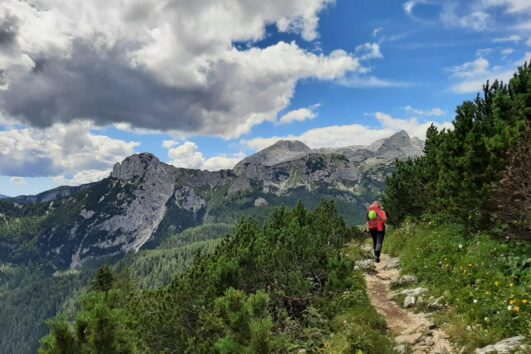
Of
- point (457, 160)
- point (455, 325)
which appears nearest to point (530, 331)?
point (455, 325)

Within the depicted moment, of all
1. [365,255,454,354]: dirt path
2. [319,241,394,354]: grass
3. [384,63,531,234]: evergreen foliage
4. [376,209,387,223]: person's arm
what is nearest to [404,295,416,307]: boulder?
[365,255,454,354]: dirt path

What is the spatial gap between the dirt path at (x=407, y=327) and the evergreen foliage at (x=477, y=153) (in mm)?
4919

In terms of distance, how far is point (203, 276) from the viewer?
81.7 feet

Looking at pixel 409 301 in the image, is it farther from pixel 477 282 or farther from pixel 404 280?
pixel 404 280

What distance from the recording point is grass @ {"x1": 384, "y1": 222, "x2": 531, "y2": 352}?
1027cm

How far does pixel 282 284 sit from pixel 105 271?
43043 mm

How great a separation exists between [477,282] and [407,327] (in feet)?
9.09

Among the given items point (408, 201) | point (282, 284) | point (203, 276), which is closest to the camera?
point (282, 284)

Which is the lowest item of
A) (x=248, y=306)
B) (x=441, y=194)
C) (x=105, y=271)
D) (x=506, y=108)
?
(x=105, y=271)

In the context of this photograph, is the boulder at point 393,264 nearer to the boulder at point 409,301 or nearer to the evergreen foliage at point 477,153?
the evergreen foliage at point 477,153

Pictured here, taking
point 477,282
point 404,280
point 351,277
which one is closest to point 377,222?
point 404,280

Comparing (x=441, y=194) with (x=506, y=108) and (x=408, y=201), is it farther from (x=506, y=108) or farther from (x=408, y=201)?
(x=408, y=201)

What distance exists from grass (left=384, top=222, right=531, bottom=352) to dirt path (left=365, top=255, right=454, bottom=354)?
1.43ft

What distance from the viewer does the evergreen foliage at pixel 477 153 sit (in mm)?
14438
